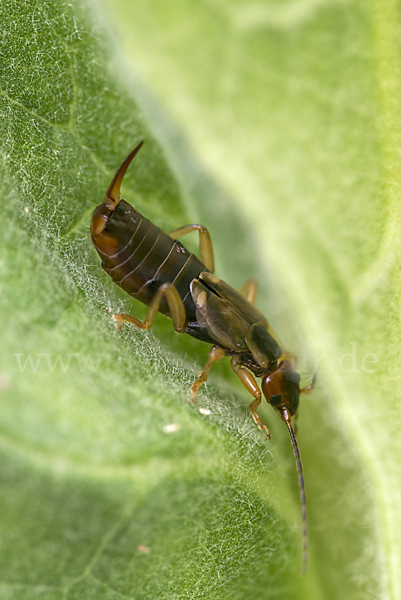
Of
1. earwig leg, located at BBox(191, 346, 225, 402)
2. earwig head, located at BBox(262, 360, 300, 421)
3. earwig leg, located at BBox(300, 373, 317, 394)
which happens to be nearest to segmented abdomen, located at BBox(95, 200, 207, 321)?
earwig leg, located at BBox(191, 346, 225, 402)

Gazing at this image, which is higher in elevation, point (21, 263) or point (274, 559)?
point (21, 263)

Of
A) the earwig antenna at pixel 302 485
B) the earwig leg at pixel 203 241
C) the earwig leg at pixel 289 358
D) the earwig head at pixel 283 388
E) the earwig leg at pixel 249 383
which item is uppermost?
the earwig leg at pixel 203 241

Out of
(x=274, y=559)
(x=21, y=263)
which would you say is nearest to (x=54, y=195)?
(x=21, y=263)

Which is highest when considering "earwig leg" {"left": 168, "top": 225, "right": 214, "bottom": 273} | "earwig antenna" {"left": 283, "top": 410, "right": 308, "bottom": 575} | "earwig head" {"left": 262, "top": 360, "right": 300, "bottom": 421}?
"earwig leg" {"left": 168, "top": 225, "right": 214, "bottom": 273}

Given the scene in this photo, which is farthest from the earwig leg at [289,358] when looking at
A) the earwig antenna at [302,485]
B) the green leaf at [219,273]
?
the earwig antenna at [302,485]

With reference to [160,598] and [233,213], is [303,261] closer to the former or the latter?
[233,213]

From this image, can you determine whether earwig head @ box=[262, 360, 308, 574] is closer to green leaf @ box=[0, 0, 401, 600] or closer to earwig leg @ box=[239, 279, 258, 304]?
green leaf @ box=[0, 0, 401, 600]

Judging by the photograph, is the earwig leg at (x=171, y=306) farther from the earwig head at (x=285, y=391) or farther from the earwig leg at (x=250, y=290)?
the earwig head at (x=285, y=391)
